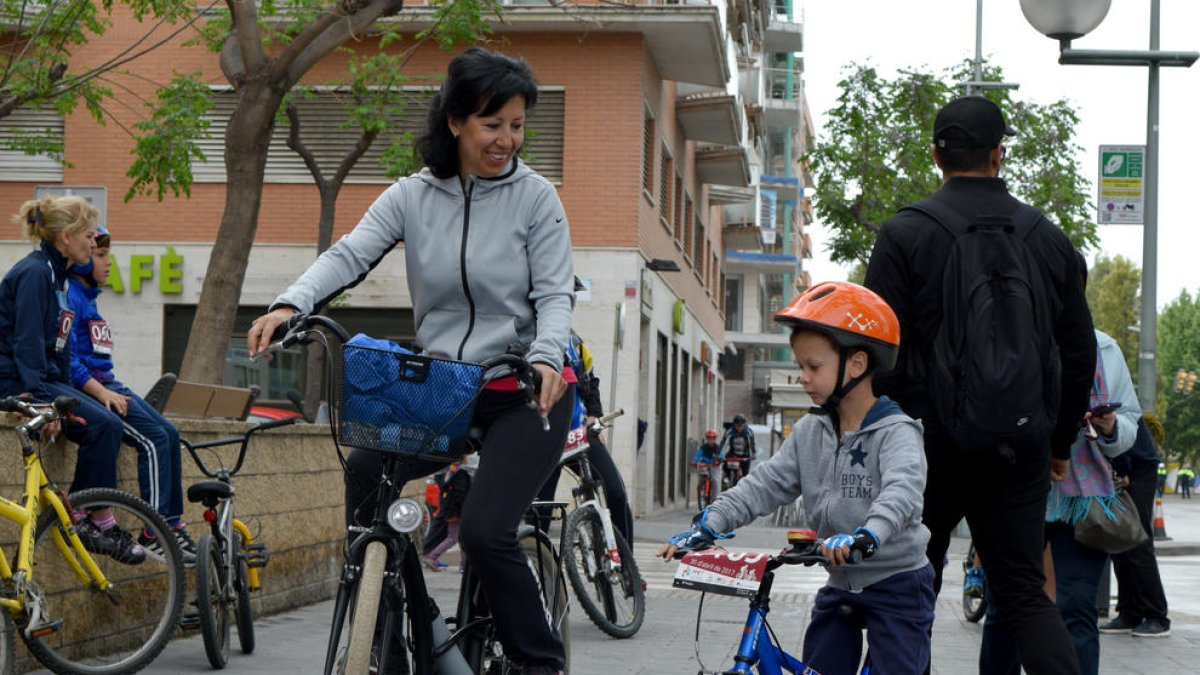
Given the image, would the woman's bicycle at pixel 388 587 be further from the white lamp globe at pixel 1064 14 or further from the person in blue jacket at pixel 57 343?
the white lamp globe at pixel 1064 14

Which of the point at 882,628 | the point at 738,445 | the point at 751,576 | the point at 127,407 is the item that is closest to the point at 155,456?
the point at 127,407

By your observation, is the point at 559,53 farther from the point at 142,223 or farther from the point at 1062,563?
the point at 1062,563

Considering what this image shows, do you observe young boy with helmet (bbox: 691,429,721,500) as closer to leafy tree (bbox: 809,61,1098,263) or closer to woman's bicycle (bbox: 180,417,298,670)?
leafy tree (bbox: 809,61,1098,263)

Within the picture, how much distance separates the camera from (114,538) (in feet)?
23.0

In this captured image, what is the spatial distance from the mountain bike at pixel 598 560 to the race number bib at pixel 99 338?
91.1 inches

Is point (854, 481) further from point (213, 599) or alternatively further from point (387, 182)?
point (387, 182)

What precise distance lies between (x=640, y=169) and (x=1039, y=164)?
13333 mm

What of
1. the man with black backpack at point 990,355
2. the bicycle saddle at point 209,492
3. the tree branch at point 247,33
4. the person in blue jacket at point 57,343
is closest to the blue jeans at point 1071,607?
the man with black backpack at point 990,355

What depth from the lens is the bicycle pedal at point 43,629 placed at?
6.20 meters

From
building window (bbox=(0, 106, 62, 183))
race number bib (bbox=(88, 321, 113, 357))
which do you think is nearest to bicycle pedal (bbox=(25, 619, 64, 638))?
race number bib (bbox=(88, 321, 113, 357))

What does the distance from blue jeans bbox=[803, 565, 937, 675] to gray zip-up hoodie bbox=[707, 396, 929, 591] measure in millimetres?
32

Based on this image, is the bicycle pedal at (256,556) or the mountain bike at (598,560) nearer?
the bicycle pedal at (256,556)

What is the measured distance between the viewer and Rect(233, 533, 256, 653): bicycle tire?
774 cm

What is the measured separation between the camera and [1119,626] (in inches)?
419
